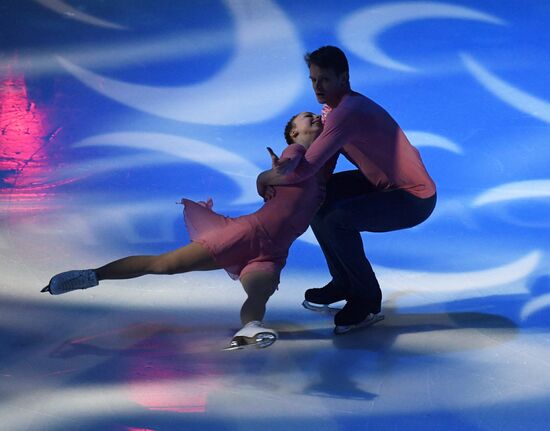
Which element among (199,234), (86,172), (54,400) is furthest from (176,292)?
(86,172)

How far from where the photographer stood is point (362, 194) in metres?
3.05

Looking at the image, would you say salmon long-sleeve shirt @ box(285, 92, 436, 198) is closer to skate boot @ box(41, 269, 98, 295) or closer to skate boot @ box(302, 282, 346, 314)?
skate boot @ box(302, 282, 346, 314)

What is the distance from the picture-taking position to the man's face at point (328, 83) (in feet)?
9.52

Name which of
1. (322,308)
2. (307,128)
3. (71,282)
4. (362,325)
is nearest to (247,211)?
(322,308)

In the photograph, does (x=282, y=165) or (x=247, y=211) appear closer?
Answer: (x=282, y=165)

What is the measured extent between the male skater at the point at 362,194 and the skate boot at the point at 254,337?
15.2 inches

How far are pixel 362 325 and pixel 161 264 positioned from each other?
751 mm

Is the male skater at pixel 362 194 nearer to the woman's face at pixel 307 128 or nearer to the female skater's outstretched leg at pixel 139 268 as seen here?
the woman's face at pixel 307 128

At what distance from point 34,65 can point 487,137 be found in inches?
118

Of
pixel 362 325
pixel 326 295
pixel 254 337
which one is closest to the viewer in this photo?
pixel 254 337

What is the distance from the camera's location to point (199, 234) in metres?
2.96

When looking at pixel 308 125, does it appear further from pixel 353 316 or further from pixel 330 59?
pixel 353 316

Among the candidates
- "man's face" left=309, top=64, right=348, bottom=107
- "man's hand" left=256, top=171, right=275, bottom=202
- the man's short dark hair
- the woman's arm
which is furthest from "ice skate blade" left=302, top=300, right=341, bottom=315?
the man's short dark hair

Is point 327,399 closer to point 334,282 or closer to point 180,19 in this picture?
point 334,282
